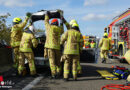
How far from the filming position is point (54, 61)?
258 inches

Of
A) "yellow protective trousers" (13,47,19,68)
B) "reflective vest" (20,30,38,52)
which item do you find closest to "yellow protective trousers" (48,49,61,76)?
"reflective vest" (20,30,38,52)

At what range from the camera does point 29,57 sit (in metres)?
6.55

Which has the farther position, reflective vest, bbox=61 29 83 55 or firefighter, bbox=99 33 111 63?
firefighter, bbox=99 33 111 63

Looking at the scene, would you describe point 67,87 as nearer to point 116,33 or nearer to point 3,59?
point 3,59

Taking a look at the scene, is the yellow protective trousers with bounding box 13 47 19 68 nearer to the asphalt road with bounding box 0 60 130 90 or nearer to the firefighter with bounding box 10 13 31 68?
the firefighter with bounding box 10 13 31 68

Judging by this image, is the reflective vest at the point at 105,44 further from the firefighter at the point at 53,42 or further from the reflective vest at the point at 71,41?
the reflective vest at the point at 71,41

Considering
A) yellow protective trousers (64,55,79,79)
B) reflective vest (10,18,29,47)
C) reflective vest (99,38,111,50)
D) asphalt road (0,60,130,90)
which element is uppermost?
reflective vest (10,18,29,47)

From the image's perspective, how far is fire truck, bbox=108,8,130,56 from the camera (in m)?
11.3

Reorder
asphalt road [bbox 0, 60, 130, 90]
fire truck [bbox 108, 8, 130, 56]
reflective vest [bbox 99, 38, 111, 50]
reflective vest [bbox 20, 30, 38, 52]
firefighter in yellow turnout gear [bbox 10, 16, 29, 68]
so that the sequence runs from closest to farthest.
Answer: asphalt road [bbox 0, 60, 130, 90]
reflective vest [bbox 20, 30, 38, 52]
firefighter in yellow turnout gear [bbox 10, 16, 29, 68]
fire truck [bbox 108, 8, 130, 56]
reflective vest [bbox 99, 38, 111, 50]

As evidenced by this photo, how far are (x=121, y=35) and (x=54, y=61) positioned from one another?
7.38 metres

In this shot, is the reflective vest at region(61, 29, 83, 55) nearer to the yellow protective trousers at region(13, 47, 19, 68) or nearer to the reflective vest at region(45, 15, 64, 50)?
the reflective vest at region(45, 15, 64, 50)

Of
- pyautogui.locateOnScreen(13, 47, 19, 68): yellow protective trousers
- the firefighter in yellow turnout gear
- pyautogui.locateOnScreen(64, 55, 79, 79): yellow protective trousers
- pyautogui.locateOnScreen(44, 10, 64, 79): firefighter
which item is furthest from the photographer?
pyautogui.locateOnScreen(13, 47, 19, 68): yellow protective trousers

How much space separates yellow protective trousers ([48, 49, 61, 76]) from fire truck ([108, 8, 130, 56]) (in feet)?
19.6

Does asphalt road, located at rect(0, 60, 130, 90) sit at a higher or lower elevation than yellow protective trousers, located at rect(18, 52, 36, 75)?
lower
